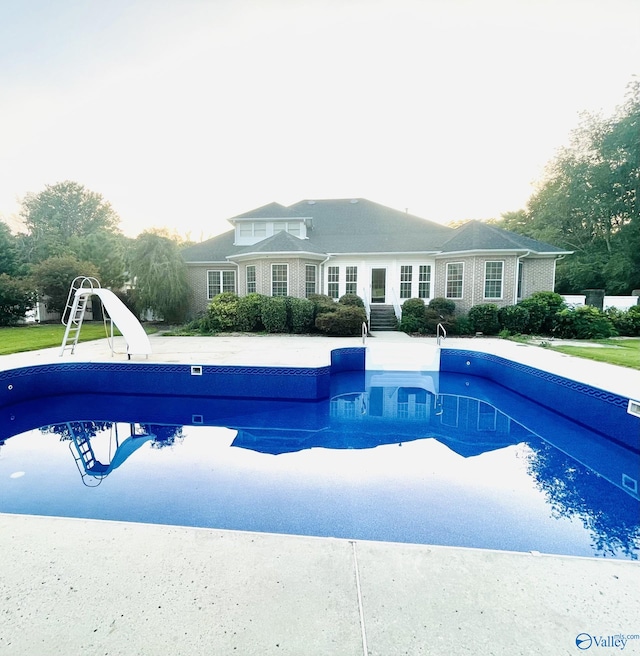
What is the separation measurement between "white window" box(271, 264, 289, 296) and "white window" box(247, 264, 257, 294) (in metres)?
1.03

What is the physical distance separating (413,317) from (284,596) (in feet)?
47.1

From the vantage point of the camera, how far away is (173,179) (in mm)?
22797

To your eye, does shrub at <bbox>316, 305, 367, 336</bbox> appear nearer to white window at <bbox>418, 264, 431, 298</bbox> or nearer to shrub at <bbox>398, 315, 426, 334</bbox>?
shrub at <bbox>398, 315, 426, 334</bbox>

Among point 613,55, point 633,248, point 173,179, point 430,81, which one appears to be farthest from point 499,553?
point 633,248

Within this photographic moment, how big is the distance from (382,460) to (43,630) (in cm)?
402

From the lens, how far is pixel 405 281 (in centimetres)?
1789

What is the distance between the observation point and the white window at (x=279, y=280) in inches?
661

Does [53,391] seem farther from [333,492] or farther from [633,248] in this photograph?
[633,248]

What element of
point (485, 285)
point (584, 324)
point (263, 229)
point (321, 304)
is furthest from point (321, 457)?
point (263, 229)

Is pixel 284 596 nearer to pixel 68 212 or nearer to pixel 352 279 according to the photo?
pixel 352 279

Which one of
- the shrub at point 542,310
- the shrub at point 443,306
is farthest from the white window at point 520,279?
the shrub at point 443,306

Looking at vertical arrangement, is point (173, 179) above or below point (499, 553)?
above

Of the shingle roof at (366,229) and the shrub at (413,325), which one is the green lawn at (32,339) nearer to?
the shingle roof at (366,229)

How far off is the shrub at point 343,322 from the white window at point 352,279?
373 cm
